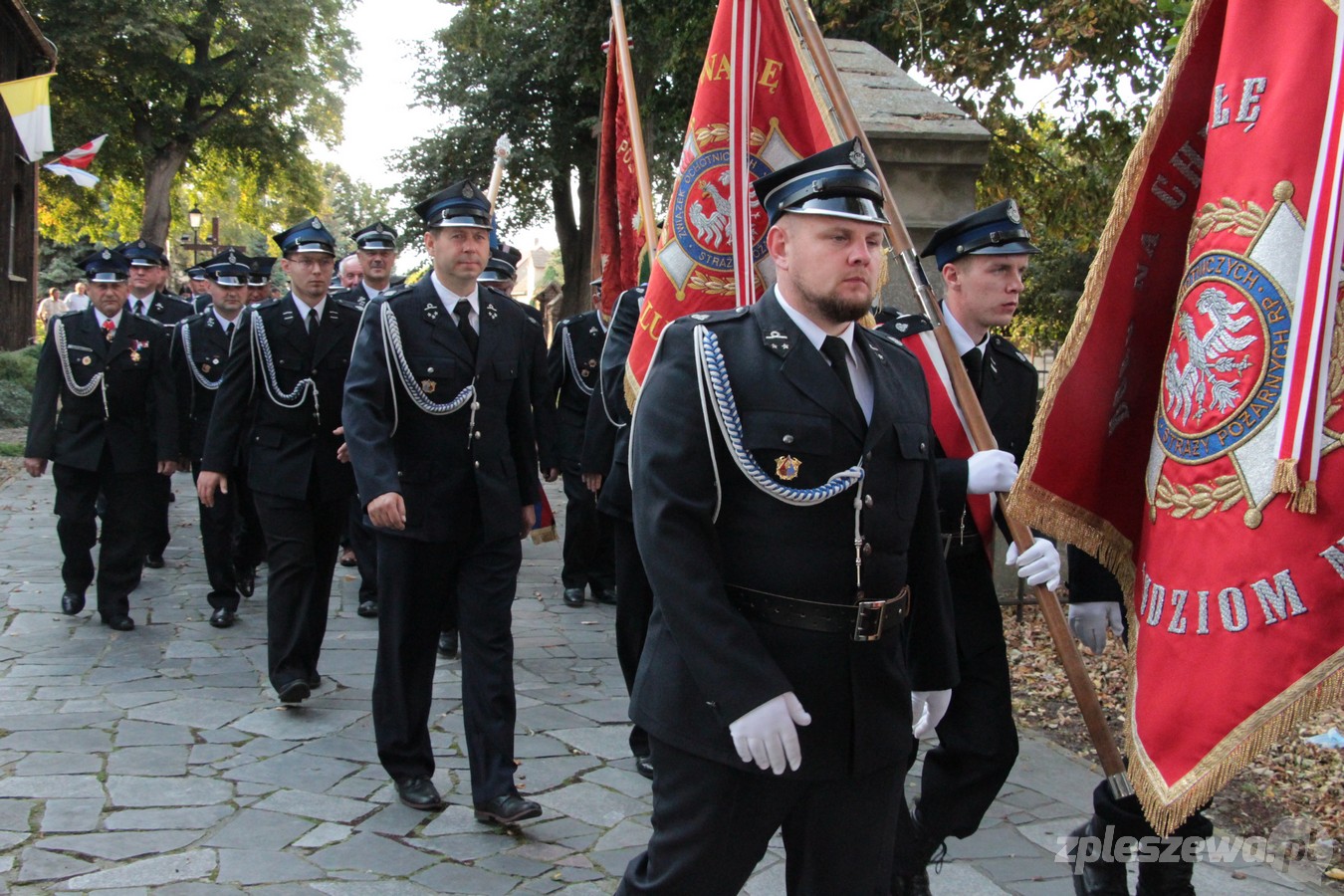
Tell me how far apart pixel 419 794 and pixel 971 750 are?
2.21 metres

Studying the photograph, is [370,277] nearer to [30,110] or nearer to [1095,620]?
[1095,620]

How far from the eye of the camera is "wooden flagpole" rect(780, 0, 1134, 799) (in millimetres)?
3564

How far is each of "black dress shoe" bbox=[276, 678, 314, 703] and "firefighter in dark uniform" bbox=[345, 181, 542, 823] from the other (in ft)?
4.01

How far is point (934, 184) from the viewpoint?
26.9 ft

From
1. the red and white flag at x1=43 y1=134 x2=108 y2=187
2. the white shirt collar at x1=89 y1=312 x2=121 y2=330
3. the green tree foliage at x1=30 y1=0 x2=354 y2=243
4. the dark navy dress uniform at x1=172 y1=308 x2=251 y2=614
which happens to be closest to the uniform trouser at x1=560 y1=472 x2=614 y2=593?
the dark navy dress uniform at x1=172 y1=308 x2=251 y2=614

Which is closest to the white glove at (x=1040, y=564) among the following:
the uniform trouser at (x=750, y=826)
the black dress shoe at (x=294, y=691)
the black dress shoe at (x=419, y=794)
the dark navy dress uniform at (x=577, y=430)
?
the uniform trouser at (x=750, y=826)

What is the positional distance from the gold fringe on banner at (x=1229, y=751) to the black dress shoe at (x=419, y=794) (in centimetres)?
274

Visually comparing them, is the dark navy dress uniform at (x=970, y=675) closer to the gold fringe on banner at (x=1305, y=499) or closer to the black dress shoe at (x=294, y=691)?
the gold fringe on banner at (x=1305, y=499)

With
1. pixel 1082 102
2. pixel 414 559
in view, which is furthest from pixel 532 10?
pixel 414 559

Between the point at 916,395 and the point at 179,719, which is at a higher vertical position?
the point at 916,395

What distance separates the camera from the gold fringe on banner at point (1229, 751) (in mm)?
2857

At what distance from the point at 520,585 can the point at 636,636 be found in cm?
450

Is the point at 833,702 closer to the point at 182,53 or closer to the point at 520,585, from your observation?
the point at 520,585

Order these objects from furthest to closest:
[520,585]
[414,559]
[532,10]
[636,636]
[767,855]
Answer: [532,10], [520,585], [636,636], [414,559], [767,855]
